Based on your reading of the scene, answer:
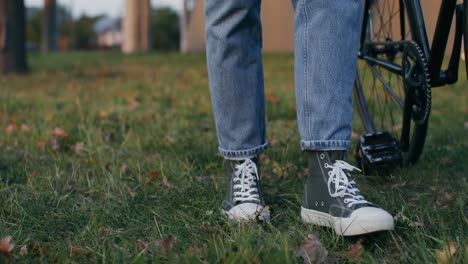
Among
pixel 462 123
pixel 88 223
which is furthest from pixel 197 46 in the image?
pixel 88 223

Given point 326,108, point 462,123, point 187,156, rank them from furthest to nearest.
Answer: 1. point 462,123
2. point 187,156
3. point 326,108

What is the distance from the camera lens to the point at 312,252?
1394 mm

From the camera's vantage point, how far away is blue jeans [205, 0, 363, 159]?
156cm

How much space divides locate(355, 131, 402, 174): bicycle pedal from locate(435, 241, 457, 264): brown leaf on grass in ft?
2.53

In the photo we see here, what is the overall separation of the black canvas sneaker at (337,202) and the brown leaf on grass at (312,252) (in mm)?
108

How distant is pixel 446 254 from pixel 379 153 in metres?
0.85

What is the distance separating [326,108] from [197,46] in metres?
26.2

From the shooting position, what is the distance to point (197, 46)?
2742cm

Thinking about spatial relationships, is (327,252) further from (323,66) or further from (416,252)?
(323,66)

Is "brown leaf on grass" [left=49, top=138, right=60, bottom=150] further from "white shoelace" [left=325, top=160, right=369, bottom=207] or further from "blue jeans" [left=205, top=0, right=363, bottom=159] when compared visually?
"white shoelace" [left=325, top=160, right=369, bottom=207]

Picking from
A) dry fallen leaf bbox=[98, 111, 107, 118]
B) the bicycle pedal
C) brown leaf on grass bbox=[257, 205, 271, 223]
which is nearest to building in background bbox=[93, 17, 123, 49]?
dry fallen leaf bbox=[98, 111, 107, 118]

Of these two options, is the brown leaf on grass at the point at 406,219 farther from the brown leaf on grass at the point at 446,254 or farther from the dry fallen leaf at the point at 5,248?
the dry fallen leaf at the point at 5,248

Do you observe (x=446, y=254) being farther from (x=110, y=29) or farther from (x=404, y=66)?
(x=110, y=29)

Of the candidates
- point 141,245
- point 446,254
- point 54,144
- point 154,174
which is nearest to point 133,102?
point 54,144
